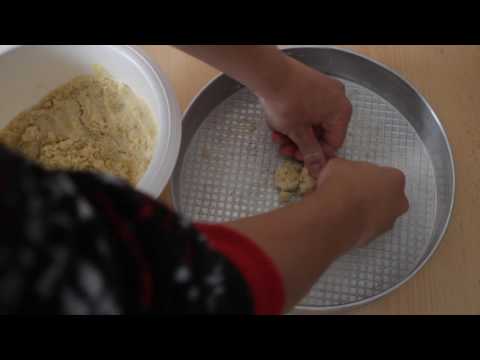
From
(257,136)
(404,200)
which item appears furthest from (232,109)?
(404,200)

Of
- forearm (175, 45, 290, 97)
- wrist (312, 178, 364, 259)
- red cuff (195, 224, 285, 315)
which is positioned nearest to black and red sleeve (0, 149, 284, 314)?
red cuff (195, 224, 285, 315)

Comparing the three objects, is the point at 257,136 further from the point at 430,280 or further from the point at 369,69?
the point at 430,280

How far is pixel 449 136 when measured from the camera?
0.62m

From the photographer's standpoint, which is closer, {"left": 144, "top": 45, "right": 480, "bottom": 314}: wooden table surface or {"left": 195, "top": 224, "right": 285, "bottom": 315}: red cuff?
{"left": 195, "top": 224, "right": 285, "bottom": 315}: red cuff

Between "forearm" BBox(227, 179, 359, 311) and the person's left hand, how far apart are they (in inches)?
6.2

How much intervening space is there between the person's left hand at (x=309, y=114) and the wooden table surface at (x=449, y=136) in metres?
0.12

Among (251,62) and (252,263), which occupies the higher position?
(251,62)

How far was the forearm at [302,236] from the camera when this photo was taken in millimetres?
370

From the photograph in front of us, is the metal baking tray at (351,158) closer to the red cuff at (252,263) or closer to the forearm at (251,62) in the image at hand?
the forearm at (251,62)

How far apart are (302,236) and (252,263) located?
0.09m

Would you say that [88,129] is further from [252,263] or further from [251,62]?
[252,263]

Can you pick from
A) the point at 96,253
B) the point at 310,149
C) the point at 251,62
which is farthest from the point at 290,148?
the point at 96,253

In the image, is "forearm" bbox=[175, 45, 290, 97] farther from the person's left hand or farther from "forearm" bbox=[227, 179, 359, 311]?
"forearm" bbox=[227, 179, 359, 311]

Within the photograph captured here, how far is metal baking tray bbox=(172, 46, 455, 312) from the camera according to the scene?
573 millimetres
